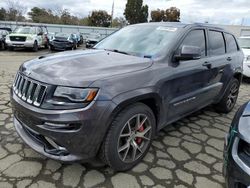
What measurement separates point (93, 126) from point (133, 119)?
0.61 metres

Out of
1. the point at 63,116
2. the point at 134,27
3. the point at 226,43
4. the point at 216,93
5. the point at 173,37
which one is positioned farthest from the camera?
the point at 226,43

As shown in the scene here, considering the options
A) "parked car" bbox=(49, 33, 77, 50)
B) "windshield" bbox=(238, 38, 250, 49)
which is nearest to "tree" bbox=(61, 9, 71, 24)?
"parked car" bbox=(49, 33, 77, 50)

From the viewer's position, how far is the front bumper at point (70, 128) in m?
2.31

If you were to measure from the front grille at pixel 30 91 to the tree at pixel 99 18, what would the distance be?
4976cm

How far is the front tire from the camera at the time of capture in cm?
258

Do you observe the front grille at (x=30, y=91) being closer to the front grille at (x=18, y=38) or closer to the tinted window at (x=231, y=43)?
the tinted window at (x=231, y=43)

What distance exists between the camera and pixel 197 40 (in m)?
3.85

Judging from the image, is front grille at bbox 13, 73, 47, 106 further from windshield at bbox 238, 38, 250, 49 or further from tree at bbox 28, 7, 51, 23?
tree at bbox 28, 7, 51, 23

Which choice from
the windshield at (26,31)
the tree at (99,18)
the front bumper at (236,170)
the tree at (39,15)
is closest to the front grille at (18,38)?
the windshield at (26,31)

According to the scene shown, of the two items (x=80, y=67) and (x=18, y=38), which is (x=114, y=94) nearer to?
(x=80, y=67)

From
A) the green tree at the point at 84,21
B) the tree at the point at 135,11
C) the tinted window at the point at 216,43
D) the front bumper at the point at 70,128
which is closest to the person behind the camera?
the front bumper at the point at 70,128

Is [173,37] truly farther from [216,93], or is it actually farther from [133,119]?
[216,93]

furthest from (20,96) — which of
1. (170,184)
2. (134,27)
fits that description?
(134,27)

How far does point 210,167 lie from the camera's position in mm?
3125
